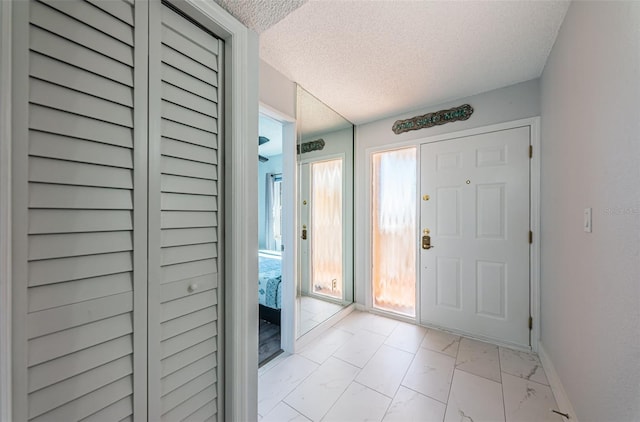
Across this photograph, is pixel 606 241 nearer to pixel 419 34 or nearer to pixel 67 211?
pixel 419 34

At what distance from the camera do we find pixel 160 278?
750 mm

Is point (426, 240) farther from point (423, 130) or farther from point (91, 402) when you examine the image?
point (91, 402)

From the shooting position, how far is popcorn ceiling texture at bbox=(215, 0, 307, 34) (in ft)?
2.71

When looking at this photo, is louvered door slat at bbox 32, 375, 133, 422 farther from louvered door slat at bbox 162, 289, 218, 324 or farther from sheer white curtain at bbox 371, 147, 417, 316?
sheer white curtain at bbox 371, 147, 417, 316

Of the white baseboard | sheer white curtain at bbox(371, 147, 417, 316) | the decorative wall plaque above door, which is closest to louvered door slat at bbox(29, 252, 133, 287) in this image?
the white baseboard

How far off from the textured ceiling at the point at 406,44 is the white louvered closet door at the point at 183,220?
0.96ft

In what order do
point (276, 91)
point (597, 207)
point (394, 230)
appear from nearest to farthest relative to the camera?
1. point (597, 207)
2. point (276, 91)
3. point (394, 230)

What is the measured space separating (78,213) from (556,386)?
2673 mm

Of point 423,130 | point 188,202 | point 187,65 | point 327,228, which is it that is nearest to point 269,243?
point 327,228

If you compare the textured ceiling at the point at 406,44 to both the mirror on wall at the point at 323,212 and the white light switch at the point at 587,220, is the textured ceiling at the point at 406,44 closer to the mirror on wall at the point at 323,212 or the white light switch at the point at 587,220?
the mirror on wall at the point at 323,212

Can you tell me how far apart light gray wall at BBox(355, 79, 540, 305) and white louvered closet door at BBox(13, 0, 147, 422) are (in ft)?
8.37

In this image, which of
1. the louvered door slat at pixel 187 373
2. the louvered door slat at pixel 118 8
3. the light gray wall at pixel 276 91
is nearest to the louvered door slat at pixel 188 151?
the louvered door slat at pixel 118 8

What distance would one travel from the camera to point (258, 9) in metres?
0.86

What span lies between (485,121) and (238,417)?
2845mm
